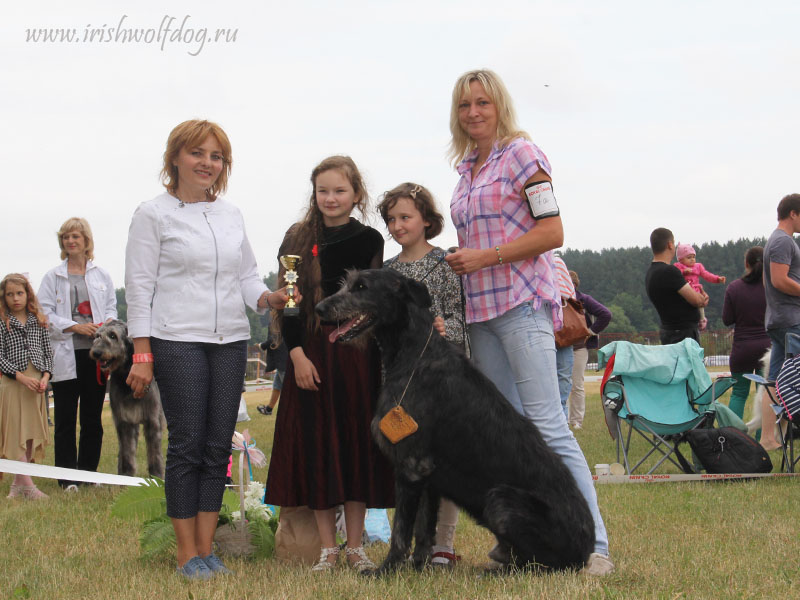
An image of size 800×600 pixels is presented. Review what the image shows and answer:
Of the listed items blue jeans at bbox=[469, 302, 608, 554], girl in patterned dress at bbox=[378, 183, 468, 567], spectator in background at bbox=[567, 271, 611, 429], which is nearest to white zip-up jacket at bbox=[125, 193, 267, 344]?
girl in patterned dress at bbox=[378, 183, 468, 567]

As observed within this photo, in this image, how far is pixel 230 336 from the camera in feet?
11.5

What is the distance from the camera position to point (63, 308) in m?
6.95

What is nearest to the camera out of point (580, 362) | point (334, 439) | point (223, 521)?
point (334, 439)

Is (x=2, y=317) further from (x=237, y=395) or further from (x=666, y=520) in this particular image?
(x=666, y=520)

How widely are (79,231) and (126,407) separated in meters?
1.71

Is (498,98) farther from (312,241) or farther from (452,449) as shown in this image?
(452,449)

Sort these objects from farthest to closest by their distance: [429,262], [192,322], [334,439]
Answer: [429,262], [334,439], [192,322]

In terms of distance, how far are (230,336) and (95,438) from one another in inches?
163

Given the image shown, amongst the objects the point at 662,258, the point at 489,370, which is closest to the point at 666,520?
the point at 489,370

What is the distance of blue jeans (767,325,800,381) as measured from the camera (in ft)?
21.3

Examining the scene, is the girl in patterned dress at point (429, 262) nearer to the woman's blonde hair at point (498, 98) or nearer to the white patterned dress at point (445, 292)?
the white patterned dress at point (445, 292)

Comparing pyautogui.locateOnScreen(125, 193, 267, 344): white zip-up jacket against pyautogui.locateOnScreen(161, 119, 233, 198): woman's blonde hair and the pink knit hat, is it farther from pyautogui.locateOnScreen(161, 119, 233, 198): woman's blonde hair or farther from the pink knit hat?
the pink knit hat

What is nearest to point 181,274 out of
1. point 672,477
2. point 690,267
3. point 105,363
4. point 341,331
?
point 341,331

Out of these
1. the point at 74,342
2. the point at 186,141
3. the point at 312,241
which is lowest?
the point at 74,342
